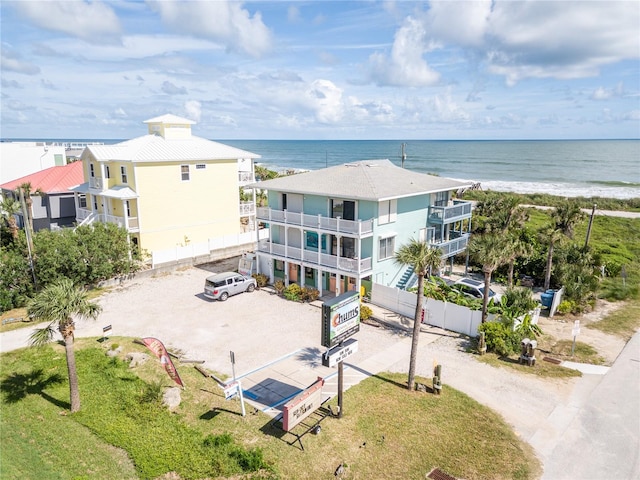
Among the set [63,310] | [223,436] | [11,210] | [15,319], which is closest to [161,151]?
[11,210]

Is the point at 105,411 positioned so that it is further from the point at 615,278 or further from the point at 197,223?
the point at 615,278

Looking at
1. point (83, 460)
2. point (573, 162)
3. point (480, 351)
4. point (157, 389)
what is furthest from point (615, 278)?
point (573, 162)

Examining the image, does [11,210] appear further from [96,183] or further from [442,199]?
[442,199]

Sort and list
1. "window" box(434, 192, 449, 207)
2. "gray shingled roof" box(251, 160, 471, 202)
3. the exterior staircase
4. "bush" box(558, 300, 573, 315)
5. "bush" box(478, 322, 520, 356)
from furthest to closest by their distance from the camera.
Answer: "window" box(434, 192, 449, 207)
the exterior staircase
"gray shingled roof" box(251, 160, 471, 202)
"bush" box(558, 300, 573, 315)
"bush" box(478, 322, 520, 356)

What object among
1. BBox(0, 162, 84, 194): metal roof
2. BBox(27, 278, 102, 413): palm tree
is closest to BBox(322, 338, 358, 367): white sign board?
BBox(27, 278, 102, 413): palm tree

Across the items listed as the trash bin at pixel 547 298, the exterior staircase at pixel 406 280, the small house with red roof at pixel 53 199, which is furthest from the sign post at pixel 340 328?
the small house with red roof at pixel 53 199

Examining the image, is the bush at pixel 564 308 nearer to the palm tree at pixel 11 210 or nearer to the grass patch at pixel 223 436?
the grass patch at pixel 223 436

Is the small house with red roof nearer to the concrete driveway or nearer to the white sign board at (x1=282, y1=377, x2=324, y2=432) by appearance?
the concrete driveway
